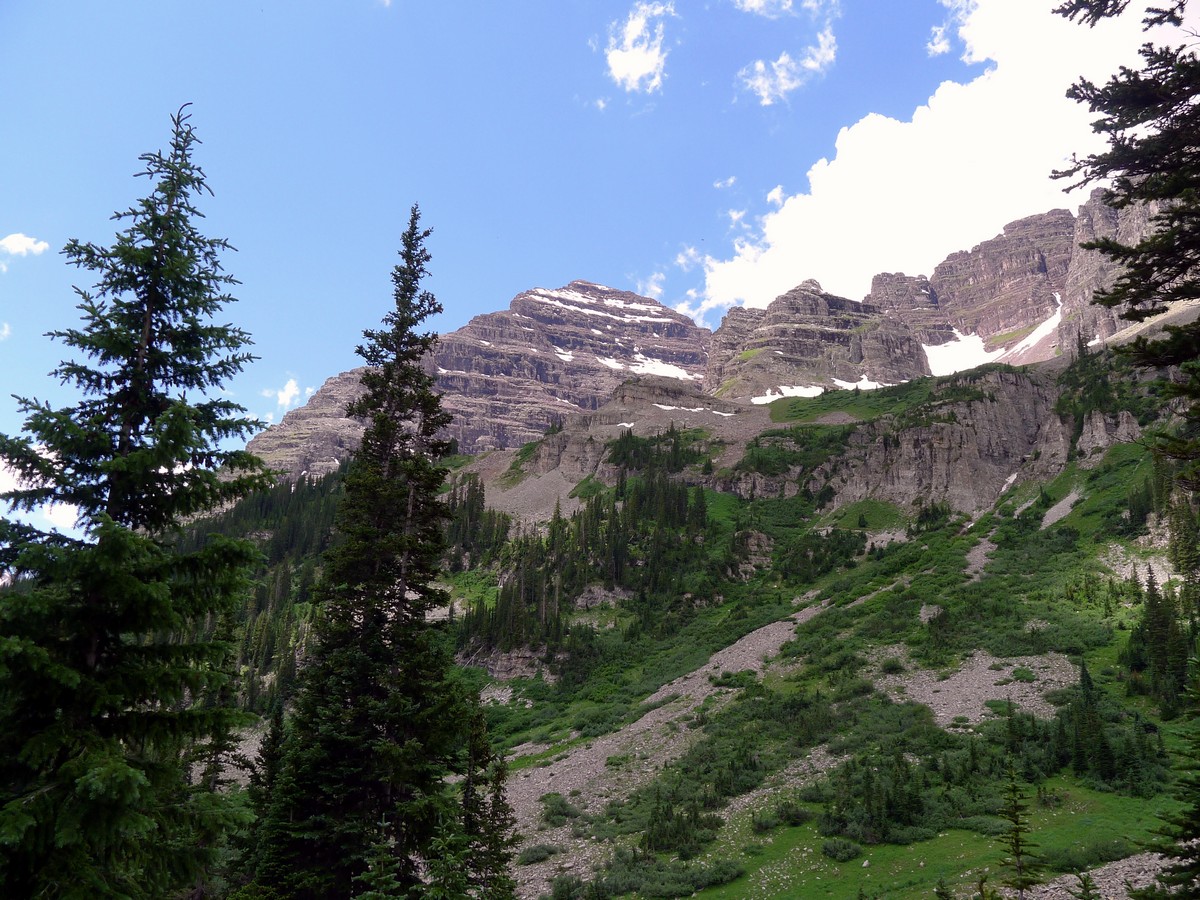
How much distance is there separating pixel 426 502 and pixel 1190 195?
18.0m

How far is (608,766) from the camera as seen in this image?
49594 millimetres

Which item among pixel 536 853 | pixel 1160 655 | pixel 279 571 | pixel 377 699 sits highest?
pixel 279 571

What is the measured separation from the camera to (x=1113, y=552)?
6569 cm

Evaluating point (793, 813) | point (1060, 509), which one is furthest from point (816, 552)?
point (793, 813)

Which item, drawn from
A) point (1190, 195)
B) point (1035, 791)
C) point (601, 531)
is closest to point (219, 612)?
point (1190, 195)

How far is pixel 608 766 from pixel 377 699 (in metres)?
36.0

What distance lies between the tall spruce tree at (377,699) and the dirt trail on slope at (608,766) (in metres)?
18.6

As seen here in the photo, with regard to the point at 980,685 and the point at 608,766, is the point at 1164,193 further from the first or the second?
the point at 608,766

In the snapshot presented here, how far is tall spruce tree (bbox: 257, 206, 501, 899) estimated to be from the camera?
1619 cm

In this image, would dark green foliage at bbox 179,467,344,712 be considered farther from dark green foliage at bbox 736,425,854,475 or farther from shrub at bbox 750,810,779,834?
dark green foliage at bbox 736,425,854,475

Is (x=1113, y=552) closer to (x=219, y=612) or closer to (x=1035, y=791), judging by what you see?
(x=1035, y=791)

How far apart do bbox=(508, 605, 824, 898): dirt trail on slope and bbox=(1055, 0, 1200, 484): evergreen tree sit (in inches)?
1249

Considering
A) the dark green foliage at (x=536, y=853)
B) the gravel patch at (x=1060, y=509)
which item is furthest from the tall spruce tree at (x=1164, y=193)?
the gravel patch at (x=1060, y=509)

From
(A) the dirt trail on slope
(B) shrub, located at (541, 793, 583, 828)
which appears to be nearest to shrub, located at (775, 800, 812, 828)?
(A) the dirt trail on slope
